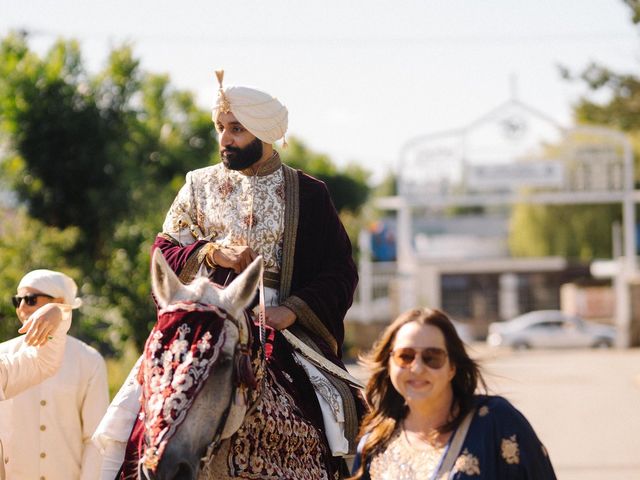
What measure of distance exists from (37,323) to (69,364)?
176 centimetres

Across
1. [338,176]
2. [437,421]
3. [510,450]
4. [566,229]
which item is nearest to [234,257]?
[437,421]

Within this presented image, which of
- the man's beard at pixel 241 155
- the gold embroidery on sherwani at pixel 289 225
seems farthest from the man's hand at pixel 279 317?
the man's beard at pixel 241 155

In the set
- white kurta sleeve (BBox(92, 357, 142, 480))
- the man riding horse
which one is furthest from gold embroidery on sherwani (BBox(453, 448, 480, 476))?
white kurta sleeve (BBox(92, 357, 142, 480))

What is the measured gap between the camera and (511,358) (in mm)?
43156

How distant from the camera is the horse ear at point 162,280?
189 inches

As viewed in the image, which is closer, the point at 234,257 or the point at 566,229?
the point at 234,257

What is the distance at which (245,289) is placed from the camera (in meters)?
4.76

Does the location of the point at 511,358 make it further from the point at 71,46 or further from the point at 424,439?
the point at 424,439

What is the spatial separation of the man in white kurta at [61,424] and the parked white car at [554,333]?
42.6 meters

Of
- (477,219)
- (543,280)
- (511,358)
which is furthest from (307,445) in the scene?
(477,219)

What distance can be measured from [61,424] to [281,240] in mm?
2188

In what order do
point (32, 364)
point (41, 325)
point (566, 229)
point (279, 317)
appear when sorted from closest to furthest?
point (279, 317), point (41, 325), point (32, 364), point (566, 229)

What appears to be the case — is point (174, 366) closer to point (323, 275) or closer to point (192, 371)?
point (192, 371)

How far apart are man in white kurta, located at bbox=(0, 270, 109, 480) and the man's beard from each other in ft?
5.52
